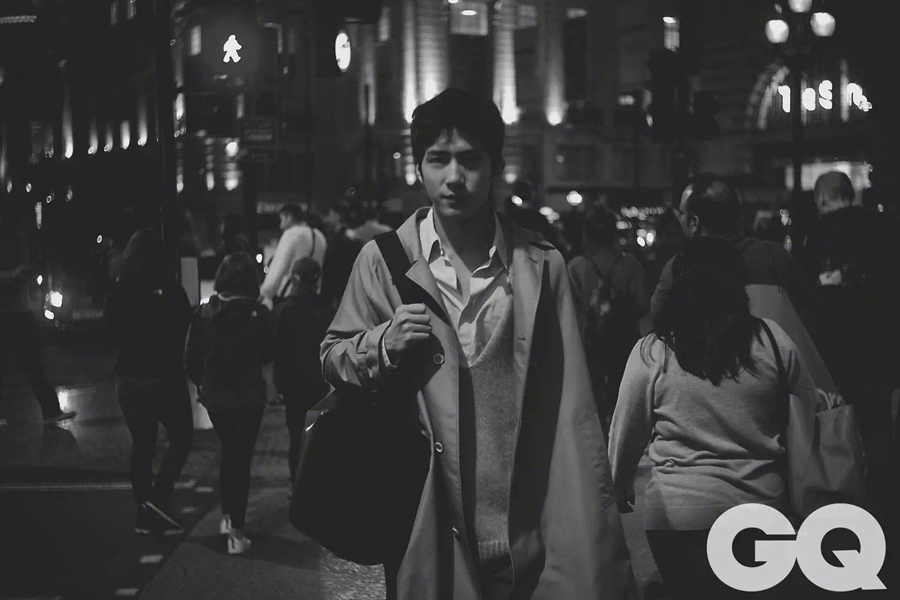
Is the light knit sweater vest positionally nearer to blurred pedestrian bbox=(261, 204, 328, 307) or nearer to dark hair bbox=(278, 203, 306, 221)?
blurred pedestrian bbox=(261, 204, 328, 307)

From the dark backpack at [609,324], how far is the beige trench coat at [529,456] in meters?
5.25

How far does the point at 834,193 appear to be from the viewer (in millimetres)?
6555

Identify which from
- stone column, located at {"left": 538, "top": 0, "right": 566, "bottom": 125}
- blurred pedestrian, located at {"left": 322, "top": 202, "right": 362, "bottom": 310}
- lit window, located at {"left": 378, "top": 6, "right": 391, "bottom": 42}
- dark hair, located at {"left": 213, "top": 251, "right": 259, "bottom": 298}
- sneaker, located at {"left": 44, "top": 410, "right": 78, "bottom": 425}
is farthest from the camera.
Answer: stone column, located at {"left": 538, "top": 0, "right": 566, "bottom": 125}

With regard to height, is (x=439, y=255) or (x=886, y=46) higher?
(x=886, y=46)

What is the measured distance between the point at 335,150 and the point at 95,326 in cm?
4288

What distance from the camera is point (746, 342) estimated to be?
137 inches

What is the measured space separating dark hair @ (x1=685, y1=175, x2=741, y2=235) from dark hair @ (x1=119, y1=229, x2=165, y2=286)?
3.84 metres

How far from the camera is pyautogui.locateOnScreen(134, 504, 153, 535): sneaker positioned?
23.8 ft

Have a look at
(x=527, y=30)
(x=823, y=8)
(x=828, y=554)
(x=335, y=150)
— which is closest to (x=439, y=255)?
(x=828, y=554)

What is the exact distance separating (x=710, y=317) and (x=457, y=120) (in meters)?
1.16

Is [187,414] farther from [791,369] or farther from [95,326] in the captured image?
[95,326]

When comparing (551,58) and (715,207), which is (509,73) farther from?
(715,207)

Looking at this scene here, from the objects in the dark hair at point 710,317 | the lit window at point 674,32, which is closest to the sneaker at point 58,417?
the lit window at point 674,32

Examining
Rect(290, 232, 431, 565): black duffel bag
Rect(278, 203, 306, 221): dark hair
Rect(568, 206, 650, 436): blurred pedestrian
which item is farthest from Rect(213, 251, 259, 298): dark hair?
Rect(278, 203, 306, 221): dark hair
